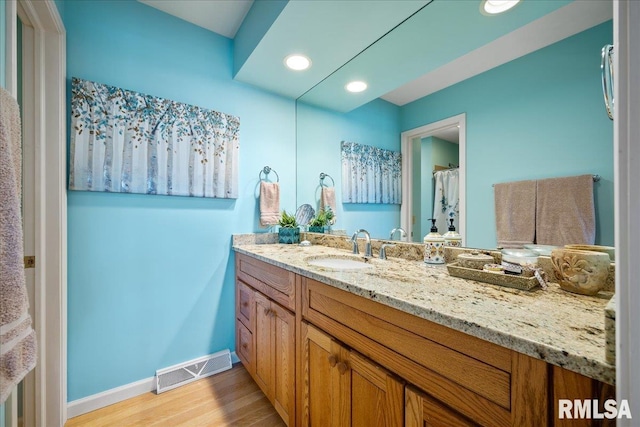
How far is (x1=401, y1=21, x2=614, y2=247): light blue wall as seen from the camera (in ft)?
2.75

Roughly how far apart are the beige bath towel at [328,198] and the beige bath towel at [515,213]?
110 centimetres

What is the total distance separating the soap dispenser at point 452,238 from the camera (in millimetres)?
1205

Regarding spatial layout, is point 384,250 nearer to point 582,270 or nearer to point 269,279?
point 269,279

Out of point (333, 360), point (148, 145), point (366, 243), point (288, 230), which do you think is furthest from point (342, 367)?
point (148, 145)

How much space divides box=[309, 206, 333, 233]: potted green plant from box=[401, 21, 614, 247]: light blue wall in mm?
997

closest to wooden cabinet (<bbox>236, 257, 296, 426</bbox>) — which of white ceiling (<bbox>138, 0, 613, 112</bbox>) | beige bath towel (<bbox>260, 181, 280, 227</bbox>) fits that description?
beige bath towel (<bbox>260, 181, 280, 227</bbox>)

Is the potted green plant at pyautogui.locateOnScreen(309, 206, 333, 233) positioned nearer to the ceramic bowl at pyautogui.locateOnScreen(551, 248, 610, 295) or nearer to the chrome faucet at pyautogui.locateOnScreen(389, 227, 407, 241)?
the chrome faucet at pyautogui.locateOnScreen(389, 227, 407, 241)

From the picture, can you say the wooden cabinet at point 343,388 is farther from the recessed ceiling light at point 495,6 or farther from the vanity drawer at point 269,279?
the recessed ceiling light at point 495,6

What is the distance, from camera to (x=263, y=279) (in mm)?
1441

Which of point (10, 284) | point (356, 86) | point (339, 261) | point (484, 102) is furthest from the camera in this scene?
point (356, 86)

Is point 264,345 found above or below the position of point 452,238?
below

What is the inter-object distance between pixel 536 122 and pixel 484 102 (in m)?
0.25

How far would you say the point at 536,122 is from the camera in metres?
0.97

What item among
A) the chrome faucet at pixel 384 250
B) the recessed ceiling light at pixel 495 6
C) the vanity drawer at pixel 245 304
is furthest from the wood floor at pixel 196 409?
the recessed ceiling light at pixel 495 6
